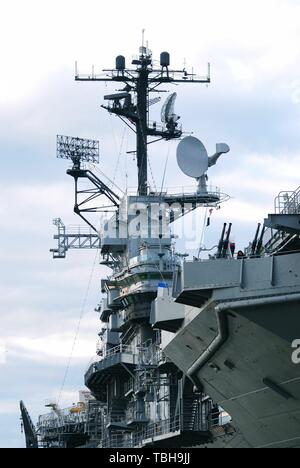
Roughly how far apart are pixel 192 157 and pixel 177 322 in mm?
6371

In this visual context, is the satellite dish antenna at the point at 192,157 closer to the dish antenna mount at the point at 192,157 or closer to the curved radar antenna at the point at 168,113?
the dish antenna mount at the point at 192,157

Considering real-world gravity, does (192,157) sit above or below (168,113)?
below

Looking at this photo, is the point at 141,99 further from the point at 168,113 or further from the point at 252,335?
the point at 252,335

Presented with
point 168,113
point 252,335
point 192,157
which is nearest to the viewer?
point 252,335

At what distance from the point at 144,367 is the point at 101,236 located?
7974 millimetres

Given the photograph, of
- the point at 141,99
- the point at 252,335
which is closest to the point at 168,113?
the point at 141,99

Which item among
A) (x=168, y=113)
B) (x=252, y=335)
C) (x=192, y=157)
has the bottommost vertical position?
(x=252, y=335)

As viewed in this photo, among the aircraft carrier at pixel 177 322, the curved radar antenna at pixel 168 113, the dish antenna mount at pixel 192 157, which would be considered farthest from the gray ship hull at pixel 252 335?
the curved radar antenna at pixel 168 113

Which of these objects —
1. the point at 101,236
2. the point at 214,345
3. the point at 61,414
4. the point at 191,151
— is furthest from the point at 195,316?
the point at 61,414

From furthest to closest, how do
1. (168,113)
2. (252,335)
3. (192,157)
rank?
1. (168,113)
2. (192,157)
3. (252,335)

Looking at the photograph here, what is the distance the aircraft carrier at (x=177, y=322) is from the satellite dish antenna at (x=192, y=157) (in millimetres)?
30

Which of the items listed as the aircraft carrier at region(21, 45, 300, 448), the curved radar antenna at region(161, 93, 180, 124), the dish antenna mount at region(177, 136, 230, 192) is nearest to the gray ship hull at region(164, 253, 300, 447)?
the aircraft carrier at region(21, 45, 300, 448)

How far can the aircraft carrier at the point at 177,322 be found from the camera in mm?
20516

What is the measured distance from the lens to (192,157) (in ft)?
98.3
